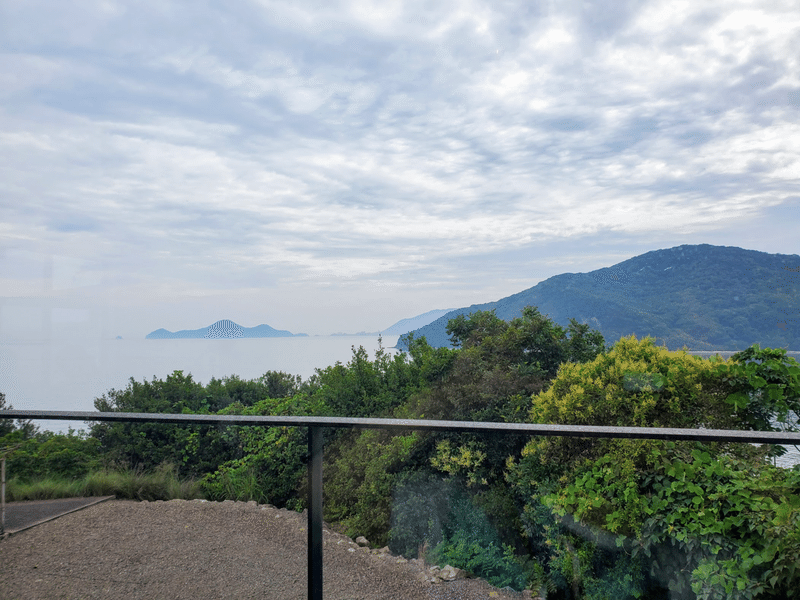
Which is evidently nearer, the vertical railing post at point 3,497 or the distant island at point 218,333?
the vertical railing post at point 3,497

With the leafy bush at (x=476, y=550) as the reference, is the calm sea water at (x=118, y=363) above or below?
above

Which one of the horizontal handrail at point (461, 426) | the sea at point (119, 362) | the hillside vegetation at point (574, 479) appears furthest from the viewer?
the sea at point (119, 362)

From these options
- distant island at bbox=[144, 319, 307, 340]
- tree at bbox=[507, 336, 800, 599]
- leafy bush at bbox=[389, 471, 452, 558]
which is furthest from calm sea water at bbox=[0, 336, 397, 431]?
tree at bbox=[507, 336, 800, 599]

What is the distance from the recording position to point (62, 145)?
249 inches

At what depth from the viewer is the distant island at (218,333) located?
9.92 m

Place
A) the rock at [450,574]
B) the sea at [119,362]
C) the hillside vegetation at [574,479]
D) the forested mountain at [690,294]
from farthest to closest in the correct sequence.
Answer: the forested mountain at [690,294]
the sea at [119,362]
the rock at [450,574]
the hillside vegetation at [574,479]

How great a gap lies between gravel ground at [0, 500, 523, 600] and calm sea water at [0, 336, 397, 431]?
268 centimetres

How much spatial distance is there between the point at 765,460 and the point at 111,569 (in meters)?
2.69

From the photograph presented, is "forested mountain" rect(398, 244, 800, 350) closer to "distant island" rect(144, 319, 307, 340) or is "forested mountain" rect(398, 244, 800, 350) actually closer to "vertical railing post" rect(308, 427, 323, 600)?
"vertical railing post" rect(308, 427, 323, 600)

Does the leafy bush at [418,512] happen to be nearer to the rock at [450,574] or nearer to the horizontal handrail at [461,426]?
the rock at [450,574]

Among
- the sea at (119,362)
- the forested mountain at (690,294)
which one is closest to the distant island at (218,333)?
the sea at (119,362)

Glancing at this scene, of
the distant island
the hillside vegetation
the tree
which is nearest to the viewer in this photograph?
the tree

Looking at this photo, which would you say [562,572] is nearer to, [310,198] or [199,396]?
[199,396]

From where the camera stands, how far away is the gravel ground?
1.87 meters
